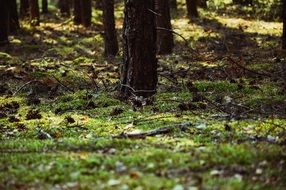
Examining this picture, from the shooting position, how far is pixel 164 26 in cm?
1894

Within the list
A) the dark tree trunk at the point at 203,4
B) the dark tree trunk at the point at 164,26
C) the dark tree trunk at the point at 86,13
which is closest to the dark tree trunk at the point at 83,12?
the dark tree trunk at the point at 86,13

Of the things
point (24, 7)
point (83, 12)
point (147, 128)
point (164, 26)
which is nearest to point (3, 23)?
point (164, 26)

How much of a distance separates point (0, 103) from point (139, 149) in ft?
20.0

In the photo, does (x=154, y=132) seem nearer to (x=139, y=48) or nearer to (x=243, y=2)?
(x=139, y=48)

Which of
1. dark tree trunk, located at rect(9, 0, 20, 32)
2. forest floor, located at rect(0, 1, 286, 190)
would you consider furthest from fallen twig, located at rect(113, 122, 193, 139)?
dark tree trunk, located at rect(9, 0, 20, 32)

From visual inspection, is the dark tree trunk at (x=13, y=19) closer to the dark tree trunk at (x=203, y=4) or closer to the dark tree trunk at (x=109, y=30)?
the dark tree trunk at (x=109, y=30)

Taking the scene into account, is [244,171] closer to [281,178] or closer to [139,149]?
[281,178]

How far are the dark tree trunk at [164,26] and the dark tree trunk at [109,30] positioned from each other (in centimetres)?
180

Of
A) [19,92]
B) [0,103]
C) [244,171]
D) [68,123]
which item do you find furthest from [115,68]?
[244,171]

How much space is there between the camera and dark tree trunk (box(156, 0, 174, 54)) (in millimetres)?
18891

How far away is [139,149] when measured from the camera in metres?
6.75

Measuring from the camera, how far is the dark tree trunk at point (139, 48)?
10664 millimetres

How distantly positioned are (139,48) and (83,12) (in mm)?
18580

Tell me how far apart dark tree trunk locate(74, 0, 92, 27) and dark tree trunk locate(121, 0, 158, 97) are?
1815 centimetres
